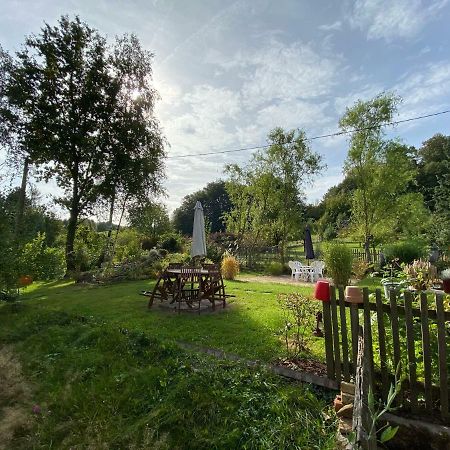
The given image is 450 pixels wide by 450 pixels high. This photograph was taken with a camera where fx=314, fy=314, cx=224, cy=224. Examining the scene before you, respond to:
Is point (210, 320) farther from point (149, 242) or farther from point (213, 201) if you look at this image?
point (213, 201)

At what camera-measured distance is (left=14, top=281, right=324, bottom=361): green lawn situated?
14.2ft

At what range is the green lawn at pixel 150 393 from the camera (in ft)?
8.62

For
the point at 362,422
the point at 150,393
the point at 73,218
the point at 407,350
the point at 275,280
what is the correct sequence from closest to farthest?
the point at 362,422 → the point at 407,350 → the point at 150,393 → the point at 275,280 → the point at 73,218

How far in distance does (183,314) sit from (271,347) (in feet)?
8.14

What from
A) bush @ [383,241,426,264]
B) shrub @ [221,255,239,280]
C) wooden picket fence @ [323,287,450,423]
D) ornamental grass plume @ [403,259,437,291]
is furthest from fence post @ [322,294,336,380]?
bush @ [383,241,426,264]

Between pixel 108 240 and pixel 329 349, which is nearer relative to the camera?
pixel 329 349

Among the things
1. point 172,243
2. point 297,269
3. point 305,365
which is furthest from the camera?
point 172,243

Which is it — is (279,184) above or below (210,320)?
above

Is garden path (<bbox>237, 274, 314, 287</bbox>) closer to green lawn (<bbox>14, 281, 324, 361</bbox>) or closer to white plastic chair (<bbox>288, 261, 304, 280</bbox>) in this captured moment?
white plastic chair (<bbox>288, 261, 304, 280</bbox>)

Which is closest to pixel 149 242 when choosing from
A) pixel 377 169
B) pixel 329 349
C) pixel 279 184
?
pixel 279 184

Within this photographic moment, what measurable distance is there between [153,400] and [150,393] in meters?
0.12

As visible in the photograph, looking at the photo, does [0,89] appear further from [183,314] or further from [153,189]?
[183,314]

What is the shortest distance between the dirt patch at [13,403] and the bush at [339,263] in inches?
317

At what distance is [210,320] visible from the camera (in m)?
5.74
